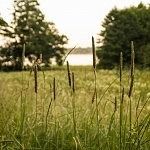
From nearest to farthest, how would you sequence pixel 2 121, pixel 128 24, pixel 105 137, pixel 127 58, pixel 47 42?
pixel 105 137 → pixel 2 121 → pixel 127 58 → pixel 128 24 → pixel 47 42

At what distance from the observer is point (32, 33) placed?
1865 inches

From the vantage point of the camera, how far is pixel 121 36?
40.2m

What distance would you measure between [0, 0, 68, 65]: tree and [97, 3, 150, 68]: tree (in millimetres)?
6574

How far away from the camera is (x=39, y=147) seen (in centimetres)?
343

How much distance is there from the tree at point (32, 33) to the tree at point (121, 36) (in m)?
6.57

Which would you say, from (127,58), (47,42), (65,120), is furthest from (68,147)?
(47,42)

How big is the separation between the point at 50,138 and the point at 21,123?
23 centimetres

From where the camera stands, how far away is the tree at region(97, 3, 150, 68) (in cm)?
3984

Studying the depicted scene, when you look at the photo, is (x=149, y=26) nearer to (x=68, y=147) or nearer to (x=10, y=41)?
(x=10, y=41)

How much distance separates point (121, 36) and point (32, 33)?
10.6 metres

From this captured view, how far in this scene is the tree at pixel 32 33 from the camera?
154 ft

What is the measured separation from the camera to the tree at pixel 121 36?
1569 inches

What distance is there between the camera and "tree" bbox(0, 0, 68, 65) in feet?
154

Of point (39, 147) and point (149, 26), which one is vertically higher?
point (149, 26)
